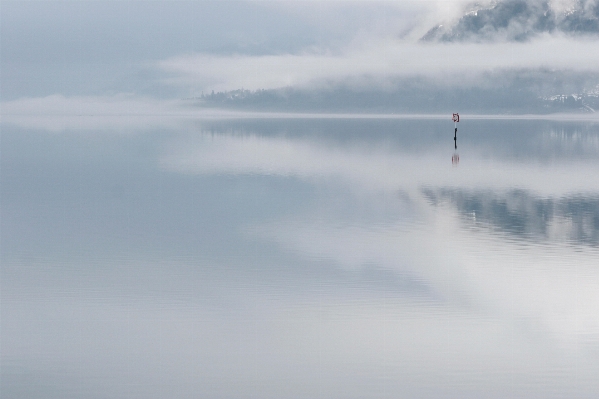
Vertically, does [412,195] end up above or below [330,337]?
above

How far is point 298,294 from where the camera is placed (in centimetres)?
3841

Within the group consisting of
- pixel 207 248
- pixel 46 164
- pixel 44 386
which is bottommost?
pixel 44 386

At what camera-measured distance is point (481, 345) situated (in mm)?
31500

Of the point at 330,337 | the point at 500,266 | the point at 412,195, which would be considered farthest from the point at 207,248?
the point at 412,195

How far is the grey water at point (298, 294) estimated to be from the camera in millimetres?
28375

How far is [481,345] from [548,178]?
2689 inches

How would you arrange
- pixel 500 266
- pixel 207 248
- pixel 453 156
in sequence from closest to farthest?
pixel 500 266, pixel 207 248, pixel 453 156

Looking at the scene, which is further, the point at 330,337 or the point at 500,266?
the point at 500,266

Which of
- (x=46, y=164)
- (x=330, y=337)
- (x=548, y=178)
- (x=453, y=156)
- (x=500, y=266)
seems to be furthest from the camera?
(x=453, y=156)

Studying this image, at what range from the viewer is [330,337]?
31.9 metres

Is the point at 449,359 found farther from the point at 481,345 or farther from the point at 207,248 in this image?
the point at 207,248

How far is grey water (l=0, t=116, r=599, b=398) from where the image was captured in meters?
28.4

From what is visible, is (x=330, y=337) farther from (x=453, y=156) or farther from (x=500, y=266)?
(x=453, y=156)

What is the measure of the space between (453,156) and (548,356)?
109 m
